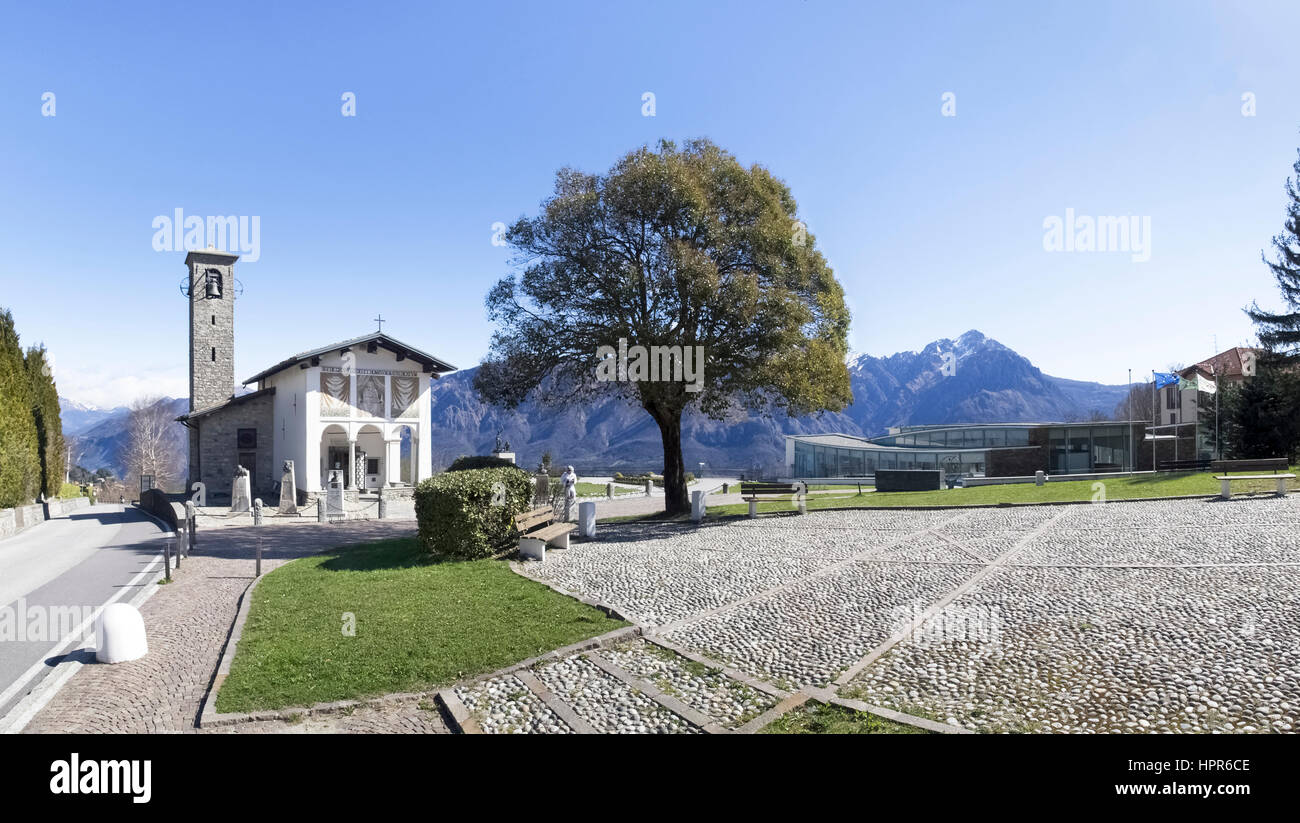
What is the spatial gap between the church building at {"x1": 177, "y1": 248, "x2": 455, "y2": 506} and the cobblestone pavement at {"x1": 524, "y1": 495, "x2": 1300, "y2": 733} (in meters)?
25.2

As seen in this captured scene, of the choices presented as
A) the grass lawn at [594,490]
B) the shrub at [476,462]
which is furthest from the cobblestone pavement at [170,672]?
the grass lawn at [594,490]

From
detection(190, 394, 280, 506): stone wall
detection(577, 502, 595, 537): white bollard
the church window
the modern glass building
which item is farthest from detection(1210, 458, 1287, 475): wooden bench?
the church window

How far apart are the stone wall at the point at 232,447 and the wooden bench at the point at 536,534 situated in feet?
92.8

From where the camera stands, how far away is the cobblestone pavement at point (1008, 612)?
17.8 feet

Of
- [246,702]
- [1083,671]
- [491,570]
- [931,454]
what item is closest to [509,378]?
[491,570]

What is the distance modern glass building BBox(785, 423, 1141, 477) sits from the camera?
131 ft

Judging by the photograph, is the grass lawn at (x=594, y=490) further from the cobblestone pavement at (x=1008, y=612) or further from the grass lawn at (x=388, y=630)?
the grass lawn at (x=388, y=630)

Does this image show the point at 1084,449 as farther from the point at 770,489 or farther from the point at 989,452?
the point at 770,489

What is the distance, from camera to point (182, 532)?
14.4m

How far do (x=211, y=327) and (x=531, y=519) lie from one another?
3631 centimetres
